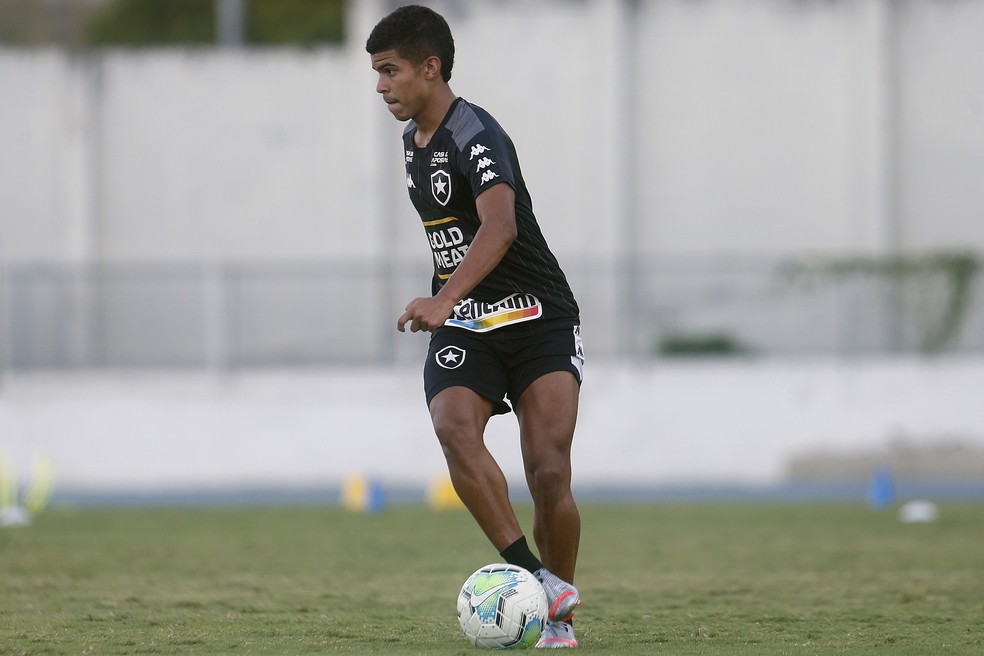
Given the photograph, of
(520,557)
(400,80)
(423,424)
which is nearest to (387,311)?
(423,424)

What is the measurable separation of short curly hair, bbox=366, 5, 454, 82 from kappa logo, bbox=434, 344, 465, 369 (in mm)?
1017

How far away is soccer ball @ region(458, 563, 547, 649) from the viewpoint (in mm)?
5062

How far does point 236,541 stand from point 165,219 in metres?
12.9

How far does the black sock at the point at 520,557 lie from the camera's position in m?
5.25

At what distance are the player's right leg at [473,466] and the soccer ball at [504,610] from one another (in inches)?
6.4

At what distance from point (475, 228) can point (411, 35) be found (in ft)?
2.34

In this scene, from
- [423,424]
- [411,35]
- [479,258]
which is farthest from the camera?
[423,424]

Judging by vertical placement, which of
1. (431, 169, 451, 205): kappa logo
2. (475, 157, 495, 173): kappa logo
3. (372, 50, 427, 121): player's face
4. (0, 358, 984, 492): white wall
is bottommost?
(0, 358, 984, 492): white wall

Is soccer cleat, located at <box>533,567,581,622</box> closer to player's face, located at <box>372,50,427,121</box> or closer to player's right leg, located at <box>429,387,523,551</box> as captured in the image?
player's right leg, located at <box>429,387,523,551</box>

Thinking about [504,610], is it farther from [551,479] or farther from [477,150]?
[477,150]

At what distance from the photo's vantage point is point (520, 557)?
5254 millimetres

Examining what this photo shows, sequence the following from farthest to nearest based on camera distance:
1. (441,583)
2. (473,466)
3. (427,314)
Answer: (441,583), (473,466), (427,314)

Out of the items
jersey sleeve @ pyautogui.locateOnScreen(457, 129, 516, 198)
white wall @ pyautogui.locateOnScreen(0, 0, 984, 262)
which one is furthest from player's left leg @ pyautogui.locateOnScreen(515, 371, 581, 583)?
white wall @ pyautogui.locateOnScreen(0, 0, 984, 262)

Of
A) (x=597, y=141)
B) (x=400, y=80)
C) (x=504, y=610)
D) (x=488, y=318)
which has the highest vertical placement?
(x=597, y=141)
